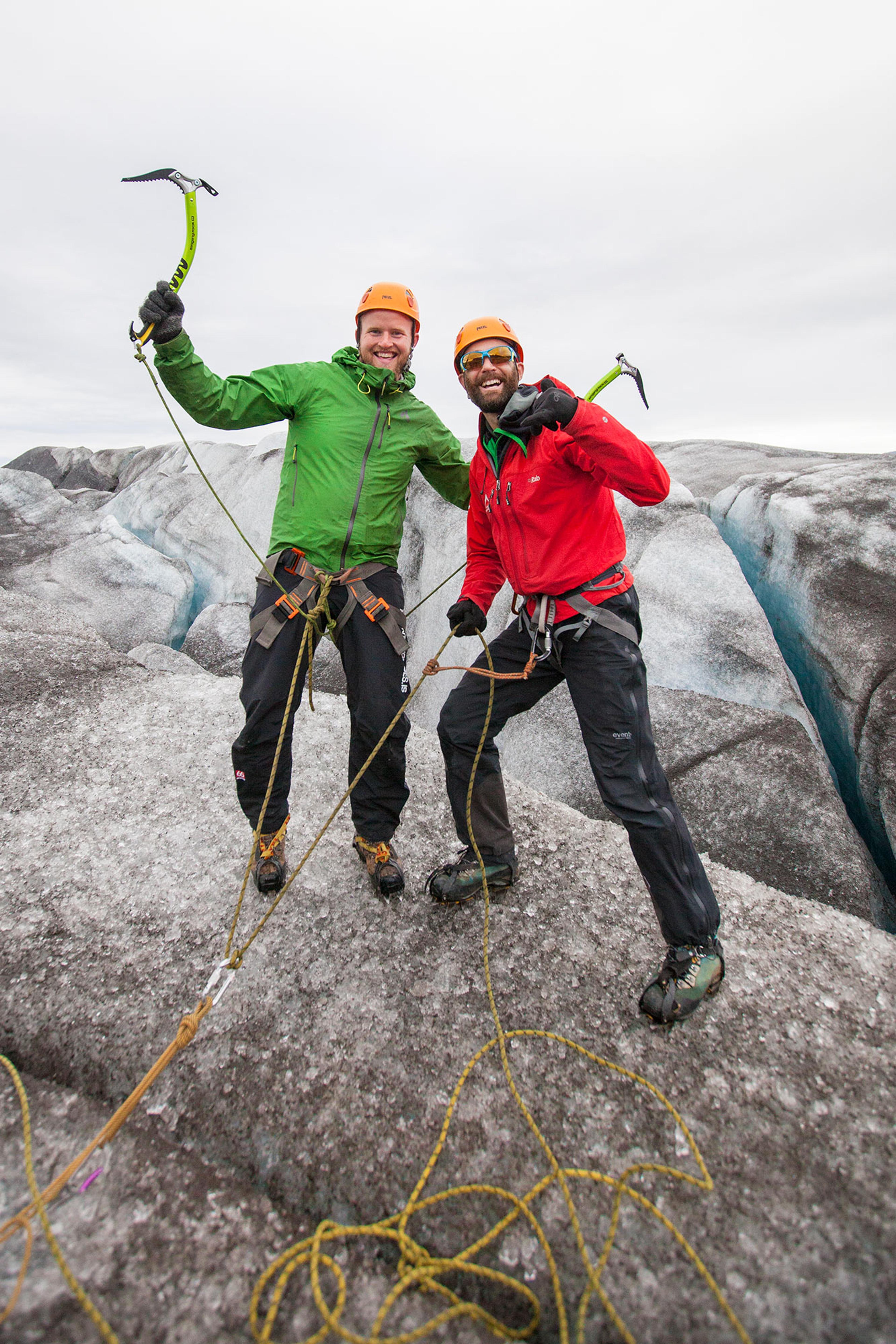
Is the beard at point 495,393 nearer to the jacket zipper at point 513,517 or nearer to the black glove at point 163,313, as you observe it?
the jacket zipper at point 513,517

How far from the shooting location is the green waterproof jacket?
3.44 metres

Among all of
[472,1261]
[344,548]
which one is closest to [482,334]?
[344,548]

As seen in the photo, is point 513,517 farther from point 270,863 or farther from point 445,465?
point 270,863

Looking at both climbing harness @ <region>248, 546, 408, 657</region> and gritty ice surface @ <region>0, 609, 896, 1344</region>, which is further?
climbing harness @ <region>248, 546, 408, 657</region>

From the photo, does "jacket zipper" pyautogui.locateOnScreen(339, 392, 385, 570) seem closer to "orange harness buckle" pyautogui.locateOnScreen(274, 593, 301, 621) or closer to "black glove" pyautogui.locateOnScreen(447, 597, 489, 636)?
"orange harness buckle" pyautogui.locateOnScreen(274, 593, 301, 621)

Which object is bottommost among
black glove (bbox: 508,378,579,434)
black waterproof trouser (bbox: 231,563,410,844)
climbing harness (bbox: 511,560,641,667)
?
black waterproof trouser (bbox: 231,563,410,844)

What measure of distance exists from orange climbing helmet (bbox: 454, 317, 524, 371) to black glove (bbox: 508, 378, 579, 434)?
0.69 m

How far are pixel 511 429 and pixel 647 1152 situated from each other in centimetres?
277

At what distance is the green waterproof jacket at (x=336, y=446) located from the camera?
11.3ft

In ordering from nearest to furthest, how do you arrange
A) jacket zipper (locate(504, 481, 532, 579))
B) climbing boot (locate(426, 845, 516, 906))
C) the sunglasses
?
jacket zipper (locate(504, 481, 532, 579))
the sunglasses
climbing boot (locate(426, 845, 516, 906))

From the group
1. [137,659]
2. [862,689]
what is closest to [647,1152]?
[862,689]

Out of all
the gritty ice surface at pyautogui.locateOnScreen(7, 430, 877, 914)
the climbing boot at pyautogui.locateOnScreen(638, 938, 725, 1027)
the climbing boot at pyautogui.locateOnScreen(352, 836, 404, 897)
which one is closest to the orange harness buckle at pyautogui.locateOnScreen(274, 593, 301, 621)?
the climbing boot at pyautogui.locateOnScreen(352, 836, 404, 897)

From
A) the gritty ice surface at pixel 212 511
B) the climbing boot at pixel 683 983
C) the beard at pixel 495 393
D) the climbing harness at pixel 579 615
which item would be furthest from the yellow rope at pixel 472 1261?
the gritty ice surface at pixel 212 511

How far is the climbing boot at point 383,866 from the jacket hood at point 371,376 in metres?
2.40
